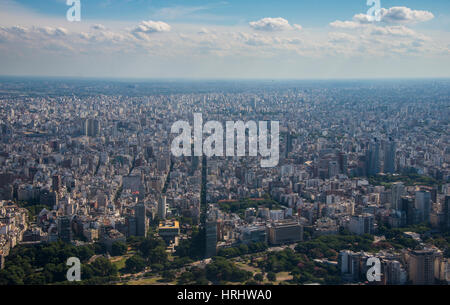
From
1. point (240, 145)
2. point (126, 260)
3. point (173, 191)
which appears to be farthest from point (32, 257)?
point (240, 145)

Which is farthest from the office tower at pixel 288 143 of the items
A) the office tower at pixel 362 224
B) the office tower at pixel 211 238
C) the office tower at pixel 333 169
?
the office tower at pixel 211 238

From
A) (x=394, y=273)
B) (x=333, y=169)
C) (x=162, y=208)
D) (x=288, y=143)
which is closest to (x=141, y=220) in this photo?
(x=162, y=208)

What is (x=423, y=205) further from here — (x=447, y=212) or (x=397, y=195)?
(x=397, y=195)

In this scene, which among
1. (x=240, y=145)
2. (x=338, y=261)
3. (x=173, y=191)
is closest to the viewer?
(x=338, y=261)

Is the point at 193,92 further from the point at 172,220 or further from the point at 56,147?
the point at 172,220

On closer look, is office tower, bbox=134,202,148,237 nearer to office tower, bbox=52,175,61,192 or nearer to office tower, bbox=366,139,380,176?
office tower, bbox=52,175,61,192

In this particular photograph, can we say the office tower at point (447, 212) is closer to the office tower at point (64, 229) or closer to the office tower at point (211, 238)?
the office tower at point (211, 238)
